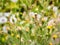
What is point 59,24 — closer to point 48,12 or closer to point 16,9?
point 48,12

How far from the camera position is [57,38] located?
2639mm

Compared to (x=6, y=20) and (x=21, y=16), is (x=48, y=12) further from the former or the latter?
(x=6, y=20)

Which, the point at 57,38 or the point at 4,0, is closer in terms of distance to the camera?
the point at 57,38

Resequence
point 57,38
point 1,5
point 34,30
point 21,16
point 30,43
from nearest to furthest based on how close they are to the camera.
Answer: point 30,43 → point 34,30 → point 57,38 → point 21,16 → point 1,5

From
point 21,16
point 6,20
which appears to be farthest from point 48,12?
point 6,20

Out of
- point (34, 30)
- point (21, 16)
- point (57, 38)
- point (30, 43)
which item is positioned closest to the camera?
point (30, 43)

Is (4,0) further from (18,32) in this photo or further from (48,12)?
(18,32)

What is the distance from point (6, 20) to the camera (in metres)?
3.43

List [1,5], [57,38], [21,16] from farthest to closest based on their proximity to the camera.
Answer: [1,5]
[21,16]
[57,38]

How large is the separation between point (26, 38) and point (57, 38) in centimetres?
47

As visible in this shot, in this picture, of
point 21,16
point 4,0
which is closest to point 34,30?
point 21,16

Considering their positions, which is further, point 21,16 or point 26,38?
point 21,16

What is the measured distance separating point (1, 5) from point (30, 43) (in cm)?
154

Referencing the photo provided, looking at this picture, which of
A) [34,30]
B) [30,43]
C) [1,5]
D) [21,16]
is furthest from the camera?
[1,5]
